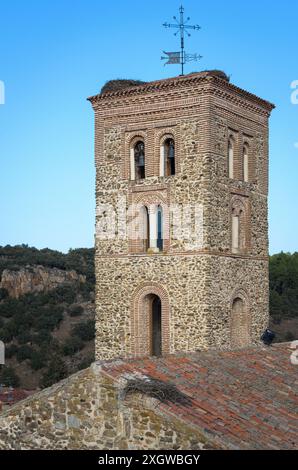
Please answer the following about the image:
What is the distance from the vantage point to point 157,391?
1221cm

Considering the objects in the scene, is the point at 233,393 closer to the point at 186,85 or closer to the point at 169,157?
the point at 169,157

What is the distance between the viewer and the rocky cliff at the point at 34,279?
47.2m

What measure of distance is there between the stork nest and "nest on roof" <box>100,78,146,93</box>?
12.0 metres

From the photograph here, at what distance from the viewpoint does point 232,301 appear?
22125 mm

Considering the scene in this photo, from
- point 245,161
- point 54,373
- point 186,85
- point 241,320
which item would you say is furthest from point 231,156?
point 54,373

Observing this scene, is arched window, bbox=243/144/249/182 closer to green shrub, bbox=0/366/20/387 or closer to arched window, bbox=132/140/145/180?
arched window, bbox=132/140/145/180

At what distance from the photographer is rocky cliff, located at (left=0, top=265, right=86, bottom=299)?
4719 cm

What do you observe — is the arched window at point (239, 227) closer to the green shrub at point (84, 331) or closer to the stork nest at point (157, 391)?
the stork nest at point (157, 391)

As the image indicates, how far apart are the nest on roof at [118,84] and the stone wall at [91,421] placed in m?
11.9

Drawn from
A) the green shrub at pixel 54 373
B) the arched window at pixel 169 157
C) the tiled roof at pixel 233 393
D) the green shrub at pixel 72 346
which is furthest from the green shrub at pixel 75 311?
the tiled roof at pixel 233 393

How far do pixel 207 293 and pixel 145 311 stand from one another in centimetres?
201

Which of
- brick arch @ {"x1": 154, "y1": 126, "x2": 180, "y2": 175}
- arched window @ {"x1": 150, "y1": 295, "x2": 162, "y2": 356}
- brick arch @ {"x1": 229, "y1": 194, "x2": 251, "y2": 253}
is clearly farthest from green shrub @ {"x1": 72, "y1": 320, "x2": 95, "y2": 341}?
brick arch @ {"x1": 154, "y1": 126, "x2": 180, "y2": 175}
